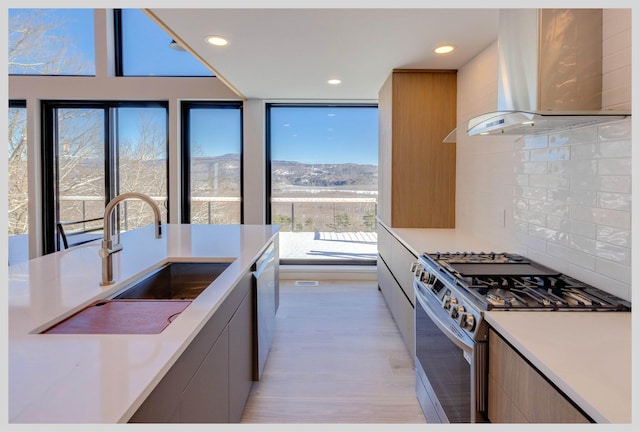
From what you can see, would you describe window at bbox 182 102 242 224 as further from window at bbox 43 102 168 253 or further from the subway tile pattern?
the subway tile pattern

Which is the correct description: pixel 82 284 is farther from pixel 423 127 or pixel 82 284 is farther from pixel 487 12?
pixel 423 127

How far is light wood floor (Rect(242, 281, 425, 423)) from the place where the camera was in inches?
82.7

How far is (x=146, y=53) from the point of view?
4.82 metres

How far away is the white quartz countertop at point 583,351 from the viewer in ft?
2.66

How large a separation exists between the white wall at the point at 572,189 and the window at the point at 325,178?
226 centimetres

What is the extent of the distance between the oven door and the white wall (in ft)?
2.20

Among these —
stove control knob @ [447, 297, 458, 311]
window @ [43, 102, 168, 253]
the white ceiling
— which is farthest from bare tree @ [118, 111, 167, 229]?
stove control knob @ [447, 297, 458, 311]

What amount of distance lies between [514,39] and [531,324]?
1.35m

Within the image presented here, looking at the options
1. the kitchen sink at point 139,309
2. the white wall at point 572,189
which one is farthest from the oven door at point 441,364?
the kitchen sink at point 139,309

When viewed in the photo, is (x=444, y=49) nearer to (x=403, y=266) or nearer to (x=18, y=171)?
(x=403, y=266)

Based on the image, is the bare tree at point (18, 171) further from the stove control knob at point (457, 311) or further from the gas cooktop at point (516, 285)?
the stove control knob at point (457, 311)

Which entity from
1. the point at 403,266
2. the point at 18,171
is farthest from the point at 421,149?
the point at 18,171

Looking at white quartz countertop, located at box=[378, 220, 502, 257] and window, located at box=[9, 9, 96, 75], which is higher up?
window, located at box=[9, 9, 96, 75]

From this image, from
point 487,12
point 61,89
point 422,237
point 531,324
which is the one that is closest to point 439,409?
point 531,324
